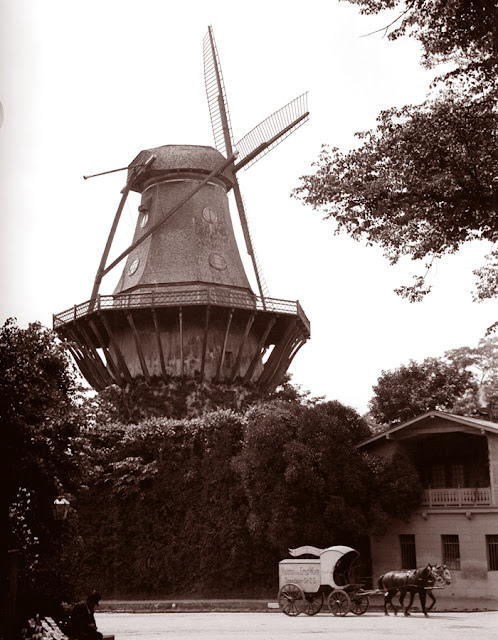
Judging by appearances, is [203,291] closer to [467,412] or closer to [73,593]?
[467,412]

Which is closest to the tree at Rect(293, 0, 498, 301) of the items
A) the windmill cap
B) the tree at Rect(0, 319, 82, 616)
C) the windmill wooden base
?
the tree at Rect(0, 319, 82, 616)

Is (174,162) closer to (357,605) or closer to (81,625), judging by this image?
(357,605)

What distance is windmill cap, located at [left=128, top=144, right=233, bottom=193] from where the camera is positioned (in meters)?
42.6

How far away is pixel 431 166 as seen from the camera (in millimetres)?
15820

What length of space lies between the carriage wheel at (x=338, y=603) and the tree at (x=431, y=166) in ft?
28.9

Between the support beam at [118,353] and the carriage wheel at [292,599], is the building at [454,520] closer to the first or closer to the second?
the carriage wheel at [292,599]

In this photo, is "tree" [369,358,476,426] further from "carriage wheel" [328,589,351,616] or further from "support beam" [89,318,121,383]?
"carriage wheel" [328,589,351,616]

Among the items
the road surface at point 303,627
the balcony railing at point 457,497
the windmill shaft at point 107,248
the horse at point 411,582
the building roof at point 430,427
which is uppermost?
the windmill shaft at point 107,248

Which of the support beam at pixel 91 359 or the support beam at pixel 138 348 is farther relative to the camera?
the support beam at pixel 91 359

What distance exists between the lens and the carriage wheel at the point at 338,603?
21.1m

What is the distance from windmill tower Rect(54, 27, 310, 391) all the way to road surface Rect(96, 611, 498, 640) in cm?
1696

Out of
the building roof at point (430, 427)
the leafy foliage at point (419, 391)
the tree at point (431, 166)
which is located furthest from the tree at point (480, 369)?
the tree at point (431, 166)

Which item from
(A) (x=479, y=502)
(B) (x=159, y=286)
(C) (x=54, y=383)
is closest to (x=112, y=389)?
(B) (x=159, y=286)

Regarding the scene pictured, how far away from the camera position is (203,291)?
38125 millimetres
